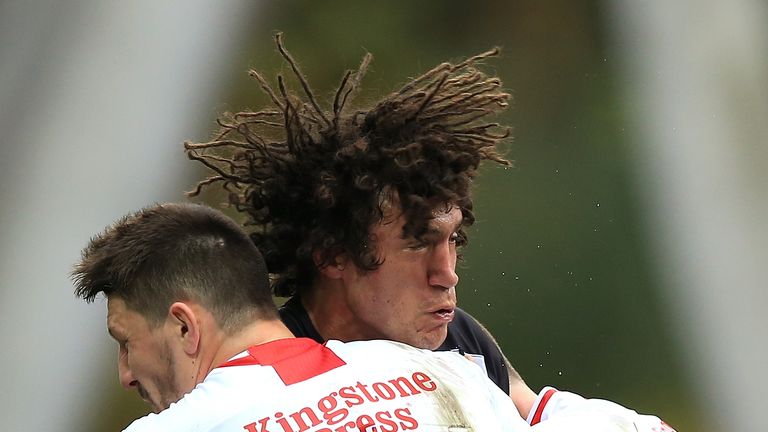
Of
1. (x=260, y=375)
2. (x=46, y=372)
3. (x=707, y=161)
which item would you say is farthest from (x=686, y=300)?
(x=260, y=375)

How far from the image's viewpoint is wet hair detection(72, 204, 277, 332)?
309cm

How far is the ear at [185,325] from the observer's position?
3.03 meters

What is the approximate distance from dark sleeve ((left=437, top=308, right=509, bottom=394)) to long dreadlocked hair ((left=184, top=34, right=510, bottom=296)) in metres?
0.34

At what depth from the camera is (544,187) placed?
990cm

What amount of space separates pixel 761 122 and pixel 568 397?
6584 mm

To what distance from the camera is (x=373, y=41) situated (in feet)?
35.7

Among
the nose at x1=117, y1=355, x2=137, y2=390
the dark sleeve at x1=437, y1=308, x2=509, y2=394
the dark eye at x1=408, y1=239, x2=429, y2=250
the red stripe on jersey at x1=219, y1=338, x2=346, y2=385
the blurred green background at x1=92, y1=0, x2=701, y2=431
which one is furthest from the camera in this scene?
the blurred green background at x1=92, y1=0, x2=701, y2=431

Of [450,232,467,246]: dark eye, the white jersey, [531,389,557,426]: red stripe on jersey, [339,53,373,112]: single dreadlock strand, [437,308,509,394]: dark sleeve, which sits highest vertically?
[339,53,373,112]: single dreadlock strand

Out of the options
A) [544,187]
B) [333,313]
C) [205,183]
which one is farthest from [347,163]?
[544,187]

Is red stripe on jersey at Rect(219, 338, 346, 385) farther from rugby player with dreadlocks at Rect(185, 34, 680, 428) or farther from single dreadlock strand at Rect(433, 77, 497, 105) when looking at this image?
single dreadlock strand at Rect(433, 77, 497, 105)

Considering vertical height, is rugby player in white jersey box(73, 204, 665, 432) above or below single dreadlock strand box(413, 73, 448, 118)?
below

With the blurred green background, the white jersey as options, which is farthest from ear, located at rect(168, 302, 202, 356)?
the blurred green background

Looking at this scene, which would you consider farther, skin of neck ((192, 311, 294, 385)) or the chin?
the chin

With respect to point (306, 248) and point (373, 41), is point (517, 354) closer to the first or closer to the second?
point (373, 41)
